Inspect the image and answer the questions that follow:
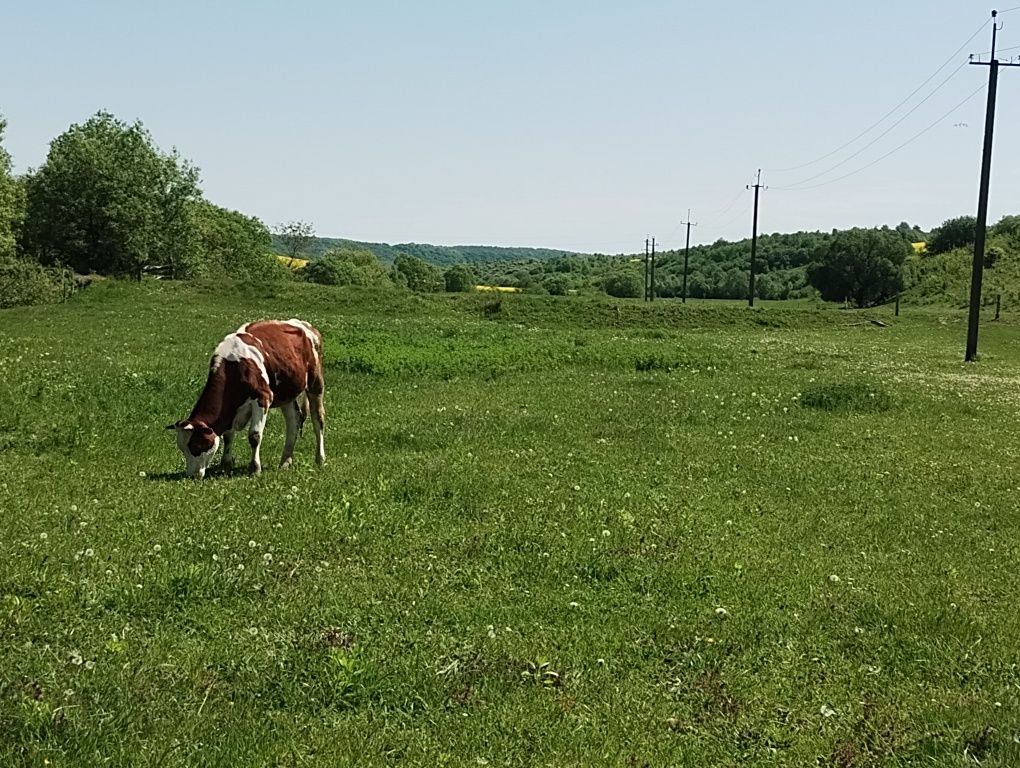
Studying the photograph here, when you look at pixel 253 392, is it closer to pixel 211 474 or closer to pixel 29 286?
pixel 211 474

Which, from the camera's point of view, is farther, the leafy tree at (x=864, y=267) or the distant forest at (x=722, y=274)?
the distant forest at (x=722, y=274)

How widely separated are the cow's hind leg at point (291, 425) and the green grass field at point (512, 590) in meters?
0.37

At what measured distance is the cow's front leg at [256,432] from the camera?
521 inches

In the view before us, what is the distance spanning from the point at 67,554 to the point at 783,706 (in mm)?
6450

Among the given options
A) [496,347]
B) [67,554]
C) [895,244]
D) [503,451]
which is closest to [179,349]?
[496,347]

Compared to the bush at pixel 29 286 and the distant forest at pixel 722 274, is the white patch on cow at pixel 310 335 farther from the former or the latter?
the distant forest at pixel 722 274

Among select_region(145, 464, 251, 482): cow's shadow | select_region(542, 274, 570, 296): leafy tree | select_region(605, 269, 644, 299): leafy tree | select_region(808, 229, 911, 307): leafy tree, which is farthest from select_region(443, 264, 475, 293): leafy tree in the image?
select_region(145, 464, 251, 482): cow's shadow

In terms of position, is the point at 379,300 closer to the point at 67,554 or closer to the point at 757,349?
the point at 757,349

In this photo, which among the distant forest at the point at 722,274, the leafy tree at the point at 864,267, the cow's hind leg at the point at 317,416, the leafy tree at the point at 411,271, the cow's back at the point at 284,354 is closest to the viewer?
the cow's back at the point at 284,354

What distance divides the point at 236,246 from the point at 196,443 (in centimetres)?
10555

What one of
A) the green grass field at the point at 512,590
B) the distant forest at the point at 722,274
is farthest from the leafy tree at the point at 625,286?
the green grass field at the point at 512,590

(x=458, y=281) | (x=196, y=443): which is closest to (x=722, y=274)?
(x=458, y=281)

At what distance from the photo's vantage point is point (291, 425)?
1477 cm

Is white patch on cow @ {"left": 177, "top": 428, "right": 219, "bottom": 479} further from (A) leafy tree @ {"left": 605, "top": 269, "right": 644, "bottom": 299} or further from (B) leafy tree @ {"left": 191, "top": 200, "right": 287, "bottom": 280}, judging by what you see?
(A) leafy tree @ {"left": 605, "top": 269, "right": 644, "bottom": 299}
